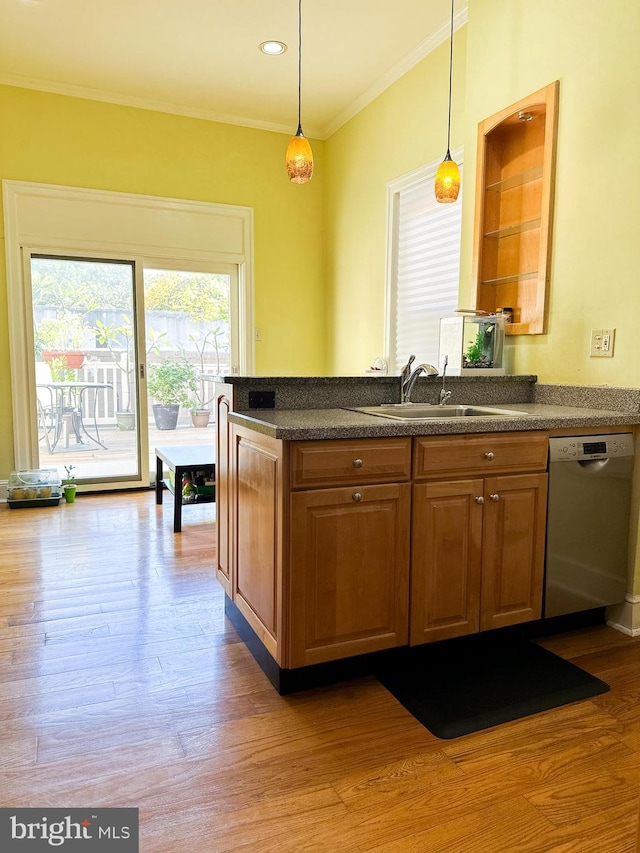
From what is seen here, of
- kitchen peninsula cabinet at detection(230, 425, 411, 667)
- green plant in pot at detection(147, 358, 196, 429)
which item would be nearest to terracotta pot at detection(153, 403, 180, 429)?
green plant in pot at detection(147, 358, 196, 429)

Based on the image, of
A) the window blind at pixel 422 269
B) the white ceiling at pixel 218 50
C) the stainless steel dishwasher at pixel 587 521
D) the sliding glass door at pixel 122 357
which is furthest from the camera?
the sliding glass door at pixel 122 357

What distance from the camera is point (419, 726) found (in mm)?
1816

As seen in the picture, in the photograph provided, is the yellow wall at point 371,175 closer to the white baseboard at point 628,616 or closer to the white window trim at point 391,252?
the white window trim at point 391,252

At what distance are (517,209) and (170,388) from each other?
10.5 ft

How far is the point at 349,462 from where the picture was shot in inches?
74.7

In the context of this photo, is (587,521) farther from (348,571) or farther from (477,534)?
(348,571)

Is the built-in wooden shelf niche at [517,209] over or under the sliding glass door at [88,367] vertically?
over

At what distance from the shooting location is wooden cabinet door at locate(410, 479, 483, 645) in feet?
6.67

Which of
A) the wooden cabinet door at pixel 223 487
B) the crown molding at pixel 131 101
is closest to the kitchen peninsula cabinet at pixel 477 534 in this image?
the wooden cabinet door at pixel 223 487

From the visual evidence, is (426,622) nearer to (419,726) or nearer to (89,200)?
(419,726)

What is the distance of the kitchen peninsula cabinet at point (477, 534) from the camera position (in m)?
2.04

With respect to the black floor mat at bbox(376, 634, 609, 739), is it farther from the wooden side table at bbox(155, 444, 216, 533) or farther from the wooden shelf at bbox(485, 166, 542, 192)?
the wooden shelf at bbox(485, 166, 542, 192)

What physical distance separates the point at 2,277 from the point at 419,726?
425 cm

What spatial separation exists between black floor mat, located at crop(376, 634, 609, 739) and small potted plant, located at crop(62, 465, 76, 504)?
3258 mm
